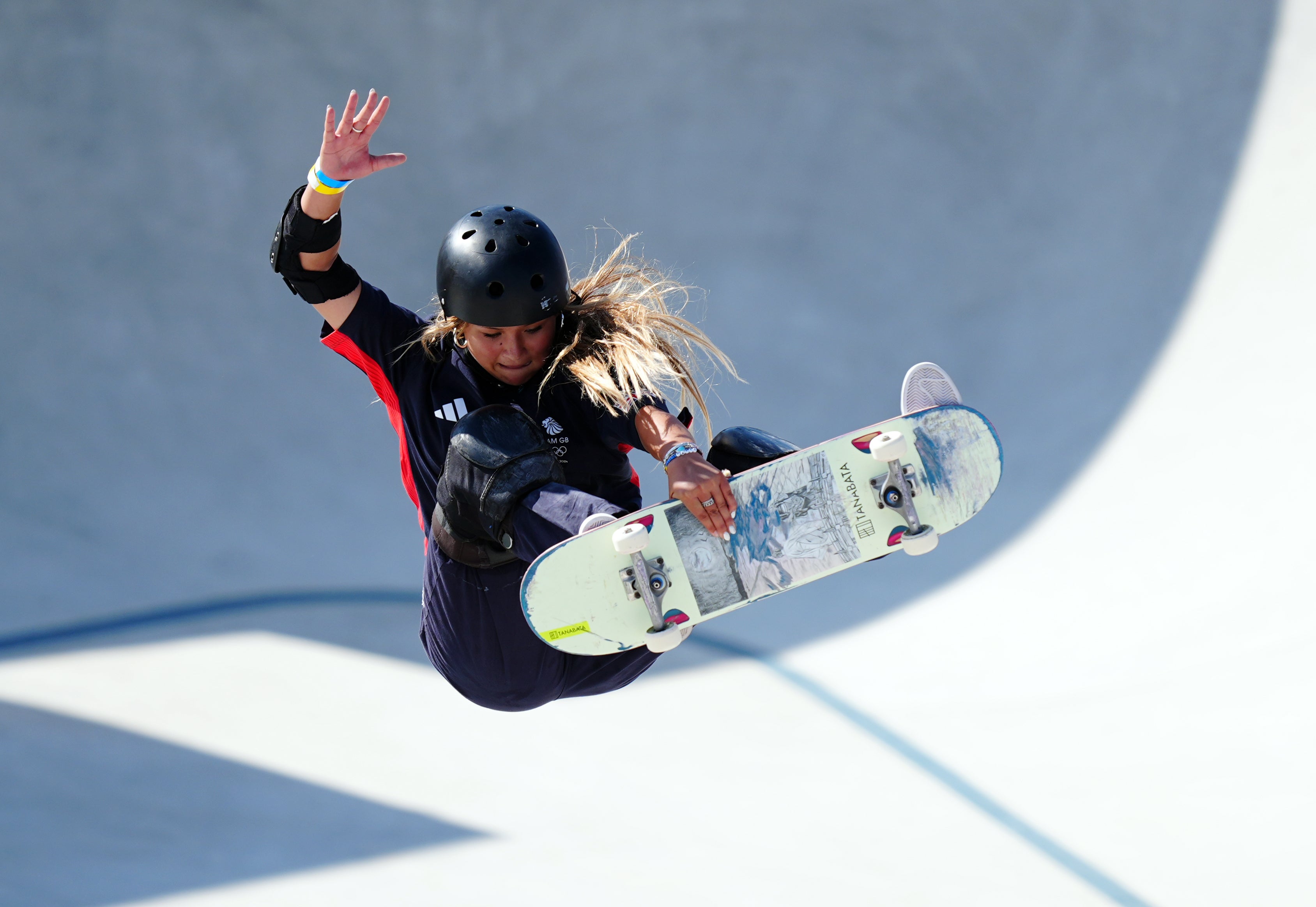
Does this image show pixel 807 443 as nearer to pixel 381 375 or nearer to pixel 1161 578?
pixel 1161 578

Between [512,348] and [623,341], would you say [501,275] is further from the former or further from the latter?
[623,341]

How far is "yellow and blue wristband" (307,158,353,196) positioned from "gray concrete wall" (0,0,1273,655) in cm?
394

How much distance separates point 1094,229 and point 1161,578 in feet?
10.1

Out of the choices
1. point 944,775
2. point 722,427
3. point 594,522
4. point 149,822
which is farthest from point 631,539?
point 722,427

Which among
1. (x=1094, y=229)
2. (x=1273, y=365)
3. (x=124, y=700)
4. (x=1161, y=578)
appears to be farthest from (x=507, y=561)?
(x=1094, y=229)

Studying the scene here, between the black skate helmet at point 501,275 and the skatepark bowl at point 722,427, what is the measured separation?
1886mm

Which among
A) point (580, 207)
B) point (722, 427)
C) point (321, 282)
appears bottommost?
point (321, 282)

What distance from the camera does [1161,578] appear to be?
5.51m

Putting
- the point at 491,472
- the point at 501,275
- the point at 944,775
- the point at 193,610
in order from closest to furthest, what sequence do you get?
the point at 491,472 → the point at 501,275 → the point at 944,775 → the point at 193,610

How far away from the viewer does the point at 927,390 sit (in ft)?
10.5

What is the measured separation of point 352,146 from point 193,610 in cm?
426

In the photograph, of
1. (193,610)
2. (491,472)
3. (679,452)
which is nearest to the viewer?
(491,472)

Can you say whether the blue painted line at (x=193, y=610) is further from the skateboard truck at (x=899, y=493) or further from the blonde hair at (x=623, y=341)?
the skateboard truck at (x=899, y=493)

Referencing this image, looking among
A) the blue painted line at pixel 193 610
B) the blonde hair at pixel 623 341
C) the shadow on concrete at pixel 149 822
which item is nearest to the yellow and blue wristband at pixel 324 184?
the blonde hair at pixel 623 341
